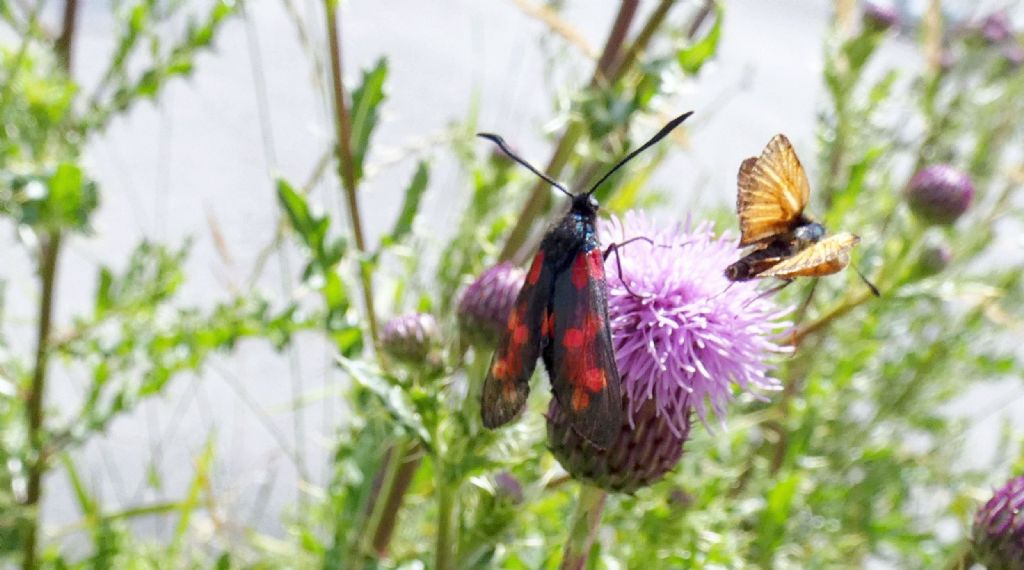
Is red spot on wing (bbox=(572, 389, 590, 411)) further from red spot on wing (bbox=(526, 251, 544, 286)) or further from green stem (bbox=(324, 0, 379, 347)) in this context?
green stem (bbox=(324, 0, 379, 347))

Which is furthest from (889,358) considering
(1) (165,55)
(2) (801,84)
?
(2) (801,84)

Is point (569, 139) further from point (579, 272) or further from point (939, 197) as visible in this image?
point (939, 197)

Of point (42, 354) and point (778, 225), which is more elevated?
point (42, 354)

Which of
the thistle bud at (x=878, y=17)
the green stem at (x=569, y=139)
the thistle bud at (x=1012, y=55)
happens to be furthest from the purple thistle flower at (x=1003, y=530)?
the thistle bud at (x=1012, y=55)

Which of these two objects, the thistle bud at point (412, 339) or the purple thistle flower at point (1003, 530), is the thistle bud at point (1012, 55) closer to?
the purple thistle flower at point (1003, 530)

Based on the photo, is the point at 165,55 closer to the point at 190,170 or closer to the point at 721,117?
the point at 190,170

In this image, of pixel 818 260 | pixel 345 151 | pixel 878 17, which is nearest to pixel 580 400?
pixel 818 260
